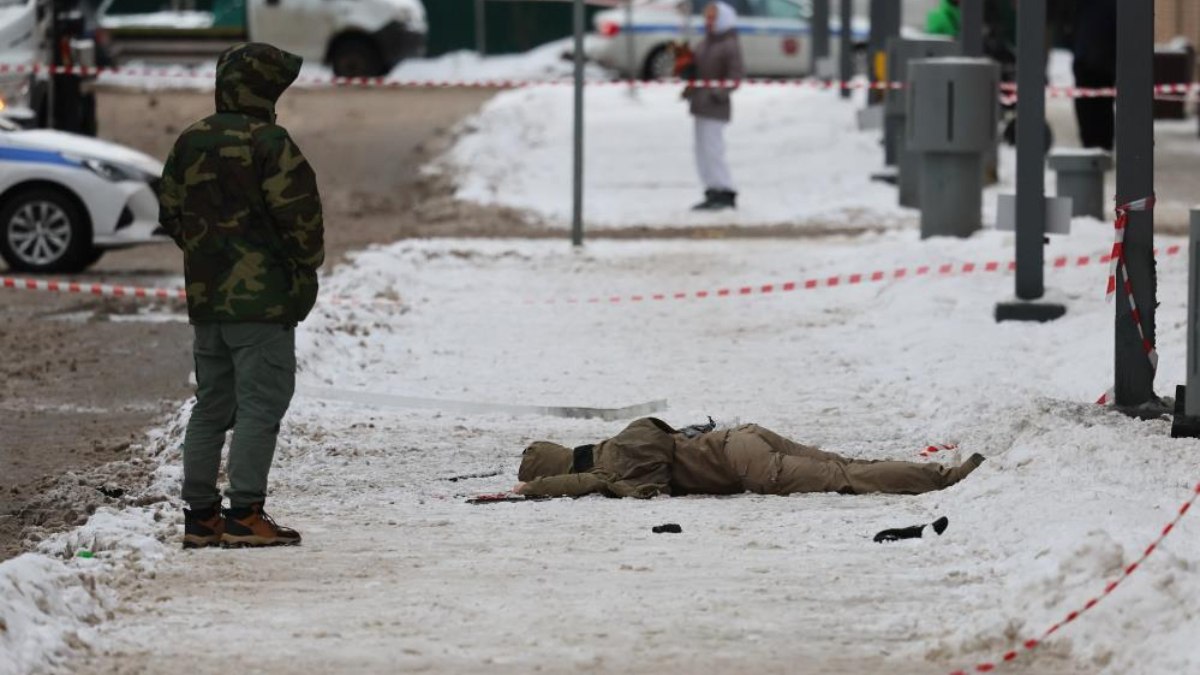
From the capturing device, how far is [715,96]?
21.4 meters

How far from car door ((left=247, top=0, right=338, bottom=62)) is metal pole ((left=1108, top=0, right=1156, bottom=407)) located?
25.9 m

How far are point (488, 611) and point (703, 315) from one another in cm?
799

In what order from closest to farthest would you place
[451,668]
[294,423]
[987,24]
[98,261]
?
[451,668] < [294,423] < [98,261] < [987,24]

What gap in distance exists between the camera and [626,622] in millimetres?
6820

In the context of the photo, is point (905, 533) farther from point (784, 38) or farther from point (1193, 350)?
point (784, 38)

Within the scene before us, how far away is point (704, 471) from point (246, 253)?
1874 millimetres

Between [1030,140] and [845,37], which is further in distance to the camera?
[845,37]

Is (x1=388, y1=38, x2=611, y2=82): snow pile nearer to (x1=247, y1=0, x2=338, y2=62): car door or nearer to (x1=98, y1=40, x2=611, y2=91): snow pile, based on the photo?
(x1=98, y1=40, x2=611, y2=91): snow pile

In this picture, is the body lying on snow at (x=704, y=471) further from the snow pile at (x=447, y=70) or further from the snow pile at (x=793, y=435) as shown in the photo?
the snow pile at (x=447, y=70)

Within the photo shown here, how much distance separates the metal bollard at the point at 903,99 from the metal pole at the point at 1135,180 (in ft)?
32.8

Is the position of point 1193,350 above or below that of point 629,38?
below

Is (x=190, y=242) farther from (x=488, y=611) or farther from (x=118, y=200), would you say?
A: (x=118, y=200)

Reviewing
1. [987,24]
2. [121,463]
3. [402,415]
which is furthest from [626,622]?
[987,24]

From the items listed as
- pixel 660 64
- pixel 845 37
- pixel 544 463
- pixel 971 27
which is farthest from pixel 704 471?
pixel 660 64
